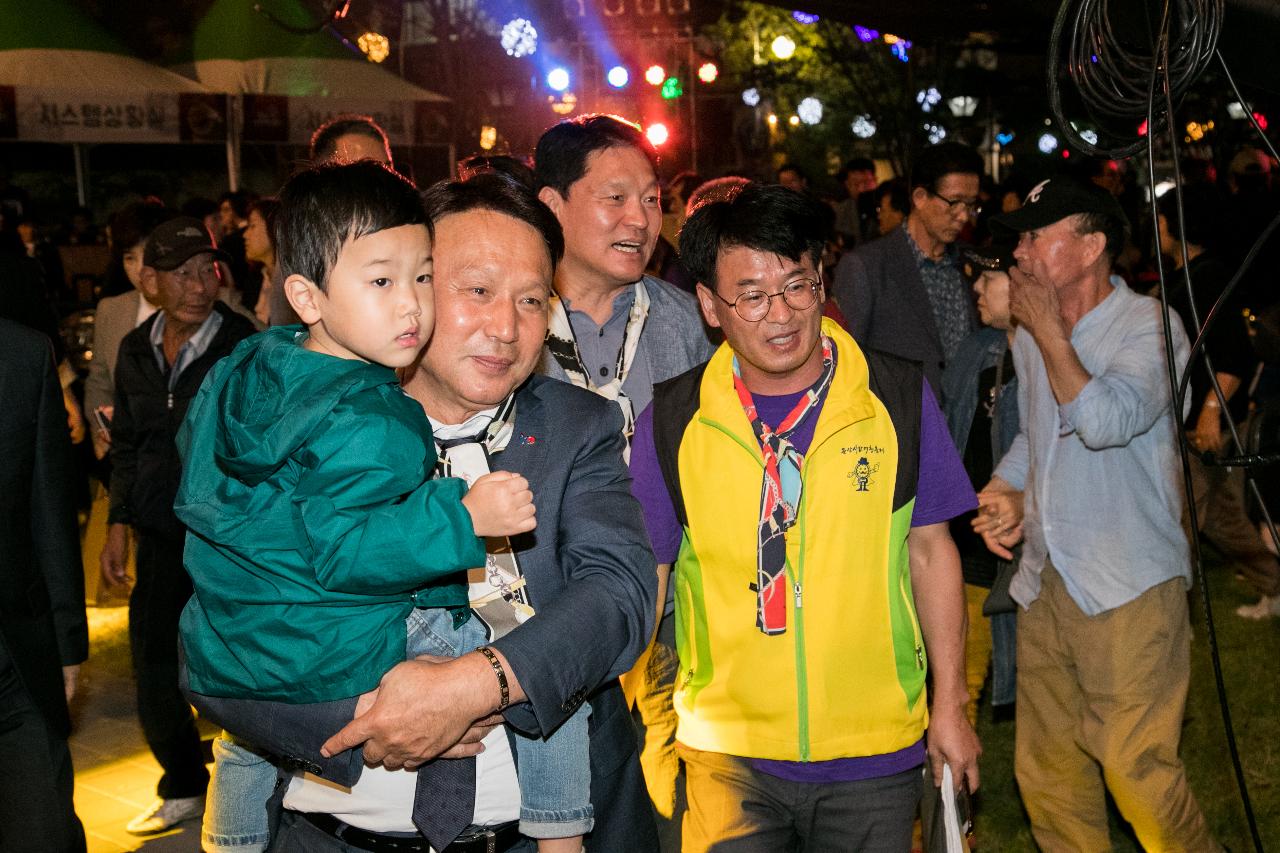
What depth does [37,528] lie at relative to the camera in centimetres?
408

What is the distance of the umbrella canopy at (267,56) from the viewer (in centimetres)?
1540

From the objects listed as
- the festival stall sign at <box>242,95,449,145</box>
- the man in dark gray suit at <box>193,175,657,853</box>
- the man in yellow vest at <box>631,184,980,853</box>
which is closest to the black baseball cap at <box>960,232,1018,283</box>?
the man in yellow vest at <box>631,184,980,853</box>

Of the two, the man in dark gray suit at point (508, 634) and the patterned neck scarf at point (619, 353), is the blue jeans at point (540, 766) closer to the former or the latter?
the man in dark gray suit at point (508, 634)

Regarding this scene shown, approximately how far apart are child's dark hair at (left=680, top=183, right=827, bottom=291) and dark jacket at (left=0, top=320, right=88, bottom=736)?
2134 mm

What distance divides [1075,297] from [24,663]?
3.64m

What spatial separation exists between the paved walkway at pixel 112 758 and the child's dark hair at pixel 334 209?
13.0 feet

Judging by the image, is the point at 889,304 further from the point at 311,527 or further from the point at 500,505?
the point at 311,527

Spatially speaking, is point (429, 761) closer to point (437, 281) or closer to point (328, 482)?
point (328, 482)

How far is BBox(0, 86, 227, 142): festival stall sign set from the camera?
14.1 metres

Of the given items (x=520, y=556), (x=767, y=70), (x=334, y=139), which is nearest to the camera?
(x=520, y=556)

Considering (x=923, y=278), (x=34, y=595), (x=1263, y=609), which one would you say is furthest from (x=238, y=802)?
(x=1263, y=609)

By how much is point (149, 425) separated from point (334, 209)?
147 inches

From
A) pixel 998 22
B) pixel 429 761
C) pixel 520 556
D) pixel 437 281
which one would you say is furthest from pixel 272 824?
pixel 998 22

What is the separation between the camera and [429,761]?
7.86 ft
